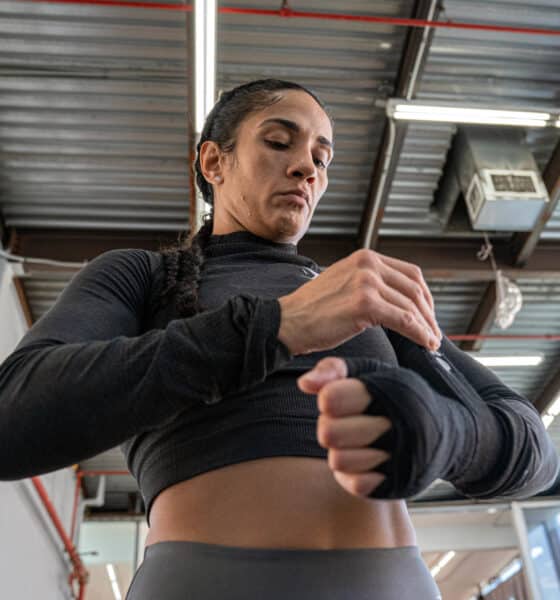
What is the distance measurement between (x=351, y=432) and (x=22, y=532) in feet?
17.5

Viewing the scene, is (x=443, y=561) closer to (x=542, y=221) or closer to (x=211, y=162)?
(x=542, y=221)

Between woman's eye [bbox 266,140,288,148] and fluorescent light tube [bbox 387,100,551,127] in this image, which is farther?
fluorescent light tube [bbox 387,100,551,127]

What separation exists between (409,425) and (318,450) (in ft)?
0.84

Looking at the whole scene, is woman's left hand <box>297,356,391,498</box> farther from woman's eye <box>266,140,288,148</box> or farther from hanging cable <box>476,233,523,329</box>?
hanging cable <box>476,233,523,329</box>

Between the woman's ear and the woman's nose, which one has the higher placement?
the woman's ear

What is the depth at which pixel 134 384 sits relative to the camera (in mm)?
693

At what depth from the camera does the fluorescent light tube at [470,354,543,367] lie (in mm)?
6258

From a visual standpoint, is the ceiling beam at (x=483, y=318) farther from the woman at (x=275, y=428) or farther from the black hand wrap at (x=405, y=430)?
the black hand wrap at (x=405, y=430)

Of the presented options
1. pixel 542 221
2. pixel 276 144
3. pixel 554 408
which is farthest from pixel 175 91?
pixel 554 408

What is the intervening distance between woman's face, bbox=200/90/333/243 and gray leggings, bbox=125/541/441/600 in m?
0.59

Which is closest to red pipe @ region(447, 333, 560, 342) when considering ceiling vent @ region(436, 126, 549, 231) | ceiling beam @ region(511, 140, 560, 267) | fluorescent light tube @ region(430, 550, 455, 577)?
ceiling beam @ region(511, 140, 560, 267)

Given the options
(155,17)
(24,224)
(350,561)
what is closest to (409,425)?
(350,561)

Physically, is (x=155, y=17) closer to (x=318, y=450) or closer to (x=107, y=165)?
(x=107, y=165)

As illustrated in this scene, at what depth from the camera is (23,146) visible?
451cm
